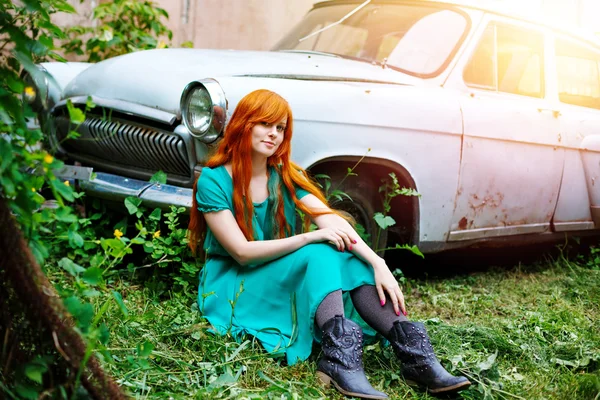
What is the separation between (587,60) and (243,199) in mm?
3296

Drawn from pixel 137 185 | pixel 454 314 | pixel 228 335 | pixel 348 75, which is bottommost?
pixel 454 314

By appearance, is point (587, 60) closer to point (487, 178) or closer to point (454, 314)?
point (487, 178)

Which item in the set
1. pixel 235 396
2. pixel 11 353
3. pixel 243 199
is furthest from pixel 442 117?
pixel 11 353

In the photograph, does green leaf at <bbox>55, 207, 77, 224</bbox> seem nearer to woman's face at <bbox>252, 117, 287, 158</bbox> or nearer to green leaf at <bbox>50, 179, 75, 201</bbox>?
green leaf at <bbox>50, 179, 75, 201</bbox>

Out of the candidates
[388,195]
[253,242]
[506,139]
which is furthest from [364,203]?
[253,242]

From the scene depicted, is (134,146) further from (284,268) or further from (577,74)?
(577,74)

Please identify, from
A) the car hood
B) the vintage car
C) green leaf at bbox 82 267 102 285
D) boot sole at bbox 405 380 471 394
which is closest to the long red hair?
the vintage car

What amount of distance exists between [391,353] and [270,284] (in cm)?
56

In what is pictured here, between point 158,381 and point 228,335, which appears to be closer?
point 158,381

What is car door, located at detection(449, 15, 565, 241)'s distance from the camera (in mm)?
4191

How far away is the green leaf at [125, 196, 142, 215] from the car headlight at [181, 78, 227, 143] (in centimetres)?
46

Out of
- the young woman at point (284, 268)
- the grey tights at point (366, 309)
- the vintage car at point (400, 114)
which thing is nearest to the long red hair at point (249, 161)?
the young woman at point (284, 268)

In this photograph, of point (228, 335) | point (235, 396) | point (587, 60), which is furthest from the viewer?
point (587, 60)

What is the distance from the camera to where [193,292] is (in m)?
3.57
